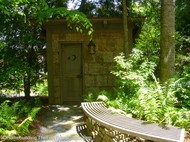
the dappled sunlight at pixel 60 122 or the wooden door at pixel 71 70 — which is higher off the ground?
the wooden door at pixel 71 70

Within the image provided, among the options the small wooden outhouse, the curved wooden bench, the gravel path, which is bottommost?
the gravel path

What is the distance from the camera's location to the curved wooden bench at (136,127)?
3521 millimetres

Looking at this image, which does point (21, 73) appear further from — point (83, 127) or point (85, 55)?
point (83, 127)

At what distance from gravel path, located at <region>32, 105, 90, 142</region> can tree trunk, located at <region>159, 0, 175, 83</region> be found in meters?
2.36

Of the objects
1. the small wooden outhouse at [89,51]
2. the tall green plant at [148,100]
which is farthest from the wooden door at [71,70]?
the tall green plant at [148,100]

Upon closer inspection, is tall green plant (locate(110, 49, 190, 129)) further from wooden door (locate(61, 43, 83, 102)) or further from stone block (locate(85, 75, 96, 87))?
wooden door (locate(61, 43, 83, 102))

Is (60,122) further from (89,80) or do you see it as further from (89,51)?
(89,51)

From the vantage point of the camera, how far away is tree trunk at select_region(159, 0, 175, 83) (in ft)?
20.2

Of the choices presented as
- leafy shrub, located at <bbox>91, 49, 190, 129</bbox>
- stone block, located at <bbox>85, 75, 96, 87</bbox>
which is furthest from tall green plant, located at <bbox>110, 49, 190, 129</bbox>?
stone block, located at <bbox>85, 75, 96, 87</bbox>

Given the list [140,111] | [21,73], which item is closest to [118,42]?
[21,73]

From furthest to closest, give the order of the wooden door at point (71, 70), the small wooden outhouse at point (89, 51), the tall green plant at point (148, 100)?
1. the wooden door at point (71, 70)
2. the small wooden outhouse at point (89, 51)
3. the tall green plant at point (148, 100)

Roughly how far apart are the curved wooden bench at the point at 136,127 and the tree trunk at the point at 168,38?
6.10 feet

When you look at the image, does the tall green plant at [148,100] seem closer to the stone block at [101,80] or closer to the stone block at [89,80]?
the stone block at [101,80]

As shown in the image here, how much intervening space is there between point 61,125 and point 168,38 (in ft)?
10.8
